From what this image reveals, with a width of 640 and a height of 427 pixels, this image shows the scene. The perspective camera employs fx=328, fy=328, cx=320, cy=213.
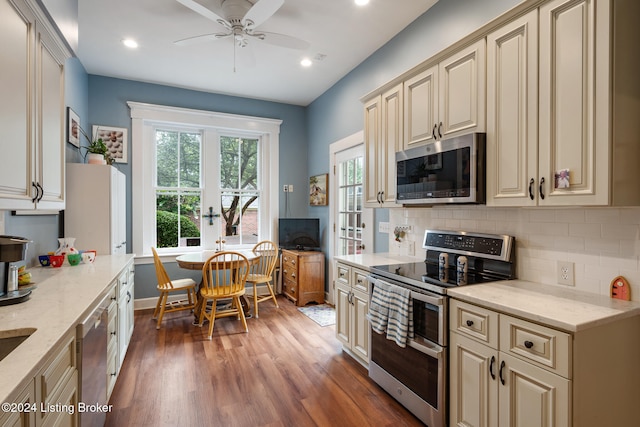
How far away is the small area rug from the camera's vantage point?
3.81m

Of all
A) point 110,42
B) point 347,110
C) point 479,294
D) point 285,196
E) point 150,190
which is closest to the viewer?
point 479,294

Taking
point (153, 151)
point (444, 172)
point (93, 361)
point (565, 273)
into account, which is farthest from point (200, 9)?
point (565, 273)

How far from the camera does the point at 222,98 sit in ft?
15.7

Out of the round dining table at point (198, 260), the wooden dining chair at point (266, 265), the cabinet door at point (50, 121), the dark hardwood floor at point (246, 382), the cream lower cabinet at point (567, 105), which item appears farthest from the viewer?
the wooden dining chair at point (266, 265)

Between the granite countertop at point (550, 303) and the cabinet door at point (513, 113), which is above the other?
the cabinet door at point (513, 113)

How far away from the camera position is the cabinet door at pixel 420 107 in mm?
2334

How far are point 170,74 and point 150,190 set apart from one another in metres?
1.54

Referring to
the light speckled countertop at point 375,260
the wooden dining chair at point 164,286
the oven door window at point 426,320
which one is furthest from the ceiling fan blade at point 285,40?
the wooden dining chair at point 164,286

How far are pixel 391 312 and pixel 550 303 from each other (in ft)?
3.01

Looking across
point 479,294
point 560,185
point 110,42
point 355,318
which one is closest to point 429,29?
point 560,185

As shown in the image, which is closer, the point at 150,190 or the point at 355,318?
the point at 355,318

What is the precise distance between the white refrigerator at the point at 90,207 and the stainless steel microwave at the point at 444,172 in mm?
2714

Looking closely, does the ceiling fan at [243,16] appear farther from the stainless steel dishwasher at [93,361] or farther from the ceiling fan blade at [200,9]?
the stainless steel dishwasher at [93,361]

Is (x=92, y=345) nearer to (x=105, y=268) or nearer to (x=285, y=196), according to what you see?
(x=105, y=268)
